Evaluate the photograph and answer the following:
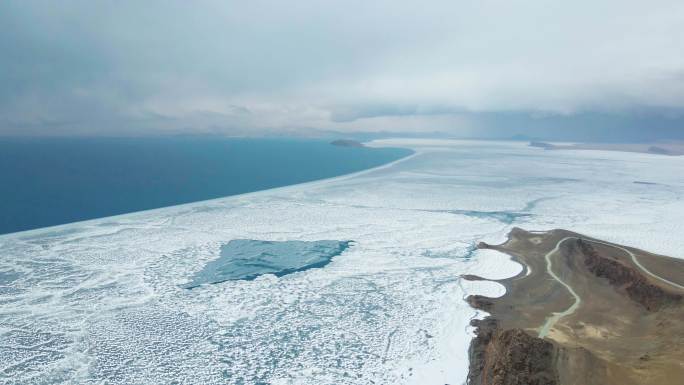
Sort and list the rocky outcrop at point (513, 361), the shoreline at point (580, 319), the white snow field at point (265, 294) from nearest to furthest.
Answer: the rocky outcrop at point (513, 361)
the shoreline at point (580, 319)
the white snow field at point (265, 294)

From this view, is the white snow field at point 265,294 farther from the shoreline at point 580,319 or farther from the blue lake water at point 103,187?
the blue lake water at point 103,187

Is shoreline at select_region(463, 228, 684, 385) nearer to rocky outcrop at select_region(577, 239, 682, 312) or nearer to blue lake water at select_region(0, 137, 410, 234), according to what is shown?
rocky outcrop at select_region(577, 239, 682, 312)

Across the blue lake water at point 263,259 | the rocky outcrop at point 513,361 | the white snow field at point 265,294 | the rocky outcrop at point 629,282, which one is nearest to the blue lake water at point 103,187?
the white snow field at point 265,294

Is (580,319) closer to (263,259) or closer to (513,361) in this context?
(513,361)

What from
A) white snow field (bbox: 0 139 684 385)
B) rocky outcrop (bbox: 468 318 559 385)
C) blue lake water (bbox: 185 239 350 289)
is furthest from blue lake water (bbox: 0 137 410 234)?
rocky outcrop (bbox: 468 318 559 385)

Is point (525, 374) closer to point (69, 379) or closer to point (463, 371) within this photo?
point (463, 371)

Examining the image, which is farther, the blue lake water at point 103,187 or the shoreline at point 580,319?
the blue lake water at point 103,187

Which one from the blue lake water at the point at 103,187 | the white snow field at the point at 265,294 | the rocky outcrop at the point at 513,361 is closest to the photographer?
the rocky outcrop at the point at 513,361

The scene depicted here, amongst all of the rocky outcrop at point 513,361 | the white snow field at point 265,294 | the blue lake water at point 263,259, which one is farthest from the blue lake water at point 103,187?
the rocky outcrop at point 513,361
